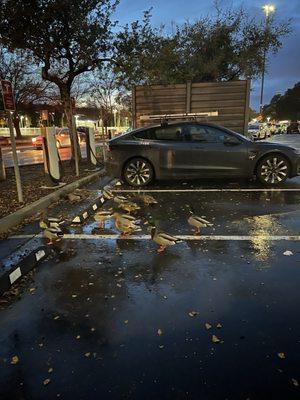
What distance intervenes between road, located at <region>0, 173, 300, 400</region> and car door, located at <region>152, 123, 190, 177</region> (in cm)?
367

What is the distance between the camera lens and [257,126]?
1353 inches

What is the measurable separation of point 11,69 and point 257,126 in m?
23.0

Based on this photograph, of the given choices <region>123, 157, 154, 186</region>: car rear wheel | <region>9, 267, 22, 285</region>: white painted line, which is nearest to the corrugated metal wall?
<region>123, 157, 154, 186</region>: car rear wheel

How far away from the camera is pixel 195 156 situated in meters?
9.05

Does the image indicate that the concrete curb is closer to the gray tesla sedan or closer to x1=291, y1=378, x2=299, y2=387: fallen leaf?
the gray tesla sedan

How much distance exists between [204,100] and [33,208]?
853cm

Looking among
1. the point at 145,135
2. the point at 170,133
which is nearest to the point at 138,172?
the point at 145,135

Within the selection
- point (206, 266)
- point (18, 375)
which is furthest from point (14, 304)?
point (206, 266)

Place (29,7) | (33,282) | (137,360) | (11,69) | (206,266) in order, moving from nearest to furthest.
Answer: (137,360) → (33,282) → (206,266) → (29,7) → (11,69)

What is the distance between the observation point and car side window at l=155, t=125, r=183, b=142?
363 inches

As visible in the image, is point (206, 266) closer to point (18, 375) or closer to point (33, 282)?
point (33, 282)

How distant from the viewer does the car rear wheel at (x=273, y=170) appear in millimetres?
8930

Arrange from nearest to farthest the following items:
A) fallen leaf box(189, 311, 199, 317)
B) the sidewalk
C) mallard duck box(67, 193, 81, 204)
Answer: fallen leaf box(189, 311, 199, 317), the sidewalk, mallard duck box(67, 193, 81, 204)

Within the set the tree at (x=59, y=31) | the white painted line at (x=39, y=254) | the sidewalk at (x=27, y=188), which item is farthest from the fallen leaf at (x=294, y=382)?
the tree at (x=59, y=31)
